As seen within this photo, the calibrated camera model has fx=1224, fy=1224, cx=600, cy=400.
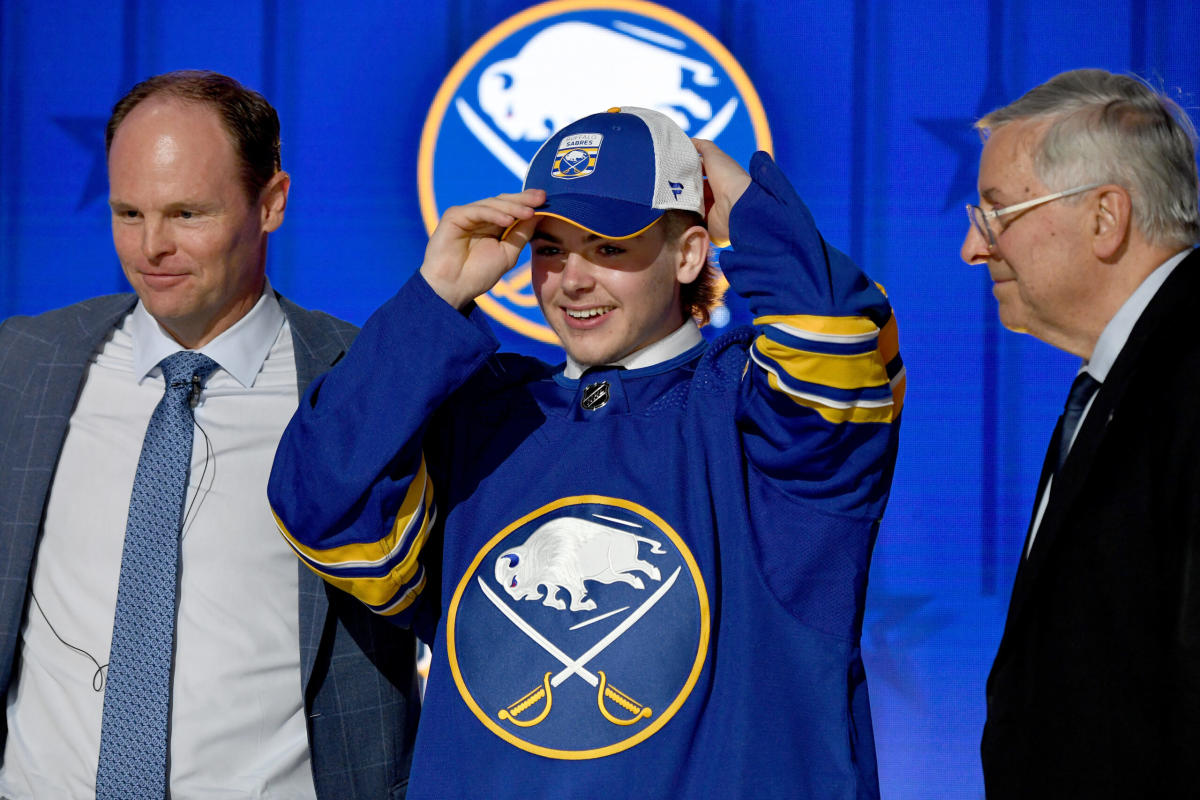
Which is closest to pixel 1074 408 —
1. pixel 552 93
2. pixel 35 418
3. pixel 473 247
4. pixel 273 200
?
pixel 473 247

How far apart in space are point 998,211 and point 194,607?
3.58ft

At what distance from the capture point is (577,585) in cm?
133

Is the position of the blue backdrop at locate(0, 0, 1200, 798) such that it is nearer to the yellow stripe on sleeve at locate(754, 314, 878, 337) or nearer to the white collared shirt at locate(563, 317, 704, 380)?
the white collared shirt at locate(563, 317, 704, 380)

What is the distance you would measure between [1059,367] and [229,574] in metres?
1.75

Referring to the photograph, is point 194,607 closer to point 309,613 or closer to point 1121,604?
point 309,613

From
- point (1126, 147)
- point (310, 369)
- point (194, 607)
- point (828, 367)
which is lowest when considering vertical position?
point (194, 607)

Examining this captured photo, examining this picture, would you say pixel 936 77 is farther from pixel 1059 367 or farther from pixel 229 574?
pixel 229 574

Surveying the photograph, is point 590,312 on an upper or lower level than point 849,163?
lower

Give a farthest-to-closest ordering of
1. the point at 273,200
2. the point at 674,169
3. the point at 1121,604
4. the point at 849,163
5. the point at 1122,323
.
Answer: the point at 849,163, the point at 273,200, the point at 674,169, the point at 1122,323, the point at 1121,604

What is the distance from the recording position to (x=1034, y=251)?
1.32m

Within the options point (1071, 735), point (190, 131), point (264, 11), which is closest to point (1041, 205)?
point (1071, 735)

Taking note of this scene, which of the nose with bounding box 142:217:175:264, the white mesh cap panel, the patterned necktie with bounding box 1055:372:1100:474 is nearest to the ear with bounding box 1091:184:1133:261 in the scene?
the patterned necktie with bounding box 1055:372:1100:474

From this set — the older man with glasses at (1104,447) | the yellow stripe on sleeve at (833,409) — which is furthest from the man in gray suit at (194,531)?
the older man with glasses at (1104,447)

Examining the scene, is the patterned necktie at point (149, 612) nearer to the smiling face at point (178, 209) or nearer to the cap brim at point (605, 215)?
the smiling face at point (178, 209)
